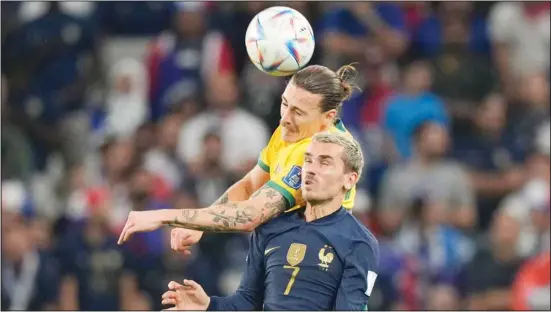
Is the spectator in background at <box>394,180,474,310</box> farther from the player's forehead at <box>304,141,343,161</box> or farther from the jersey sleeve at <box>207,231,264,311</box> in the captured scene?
the player's forehead at <box>304,141,343,161</box>

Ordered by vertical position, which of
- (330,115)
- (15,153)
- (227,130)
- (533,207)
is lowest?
(533,207)

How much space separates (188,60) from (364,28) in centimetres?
216

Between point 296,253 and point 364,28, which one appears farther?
point 364,28

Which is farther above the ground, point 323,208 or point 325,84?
point 325,84

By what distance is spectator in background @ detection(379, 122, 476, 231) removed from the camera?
1368 cm

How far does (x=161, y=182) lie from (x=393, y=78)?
3.25 m

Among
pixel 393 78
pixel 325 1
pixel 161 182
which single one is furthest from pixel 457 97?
pixel 161 182

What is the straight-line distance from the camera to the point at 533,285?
13.0 metres

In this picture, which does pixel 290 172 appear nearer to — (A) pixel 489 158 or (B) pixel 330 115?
(B) pixel 330 115

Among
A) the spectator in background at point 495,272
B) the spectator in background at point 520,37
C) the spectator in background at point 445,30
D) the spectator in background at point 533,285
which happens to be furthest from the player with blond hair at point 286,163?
the spectator in background at point 520,37

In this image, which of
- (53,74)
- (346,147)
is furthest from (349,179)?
(53,74)

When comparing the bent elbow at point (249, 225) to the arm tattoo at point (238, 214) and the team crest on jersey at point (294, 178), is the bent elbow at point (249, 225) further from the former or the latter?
the team crest on jersey at point (294, 178)

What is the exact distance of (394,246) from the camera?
1318cm

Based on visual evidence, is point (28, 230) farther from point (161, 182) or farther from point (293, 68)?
point (293, 68)
